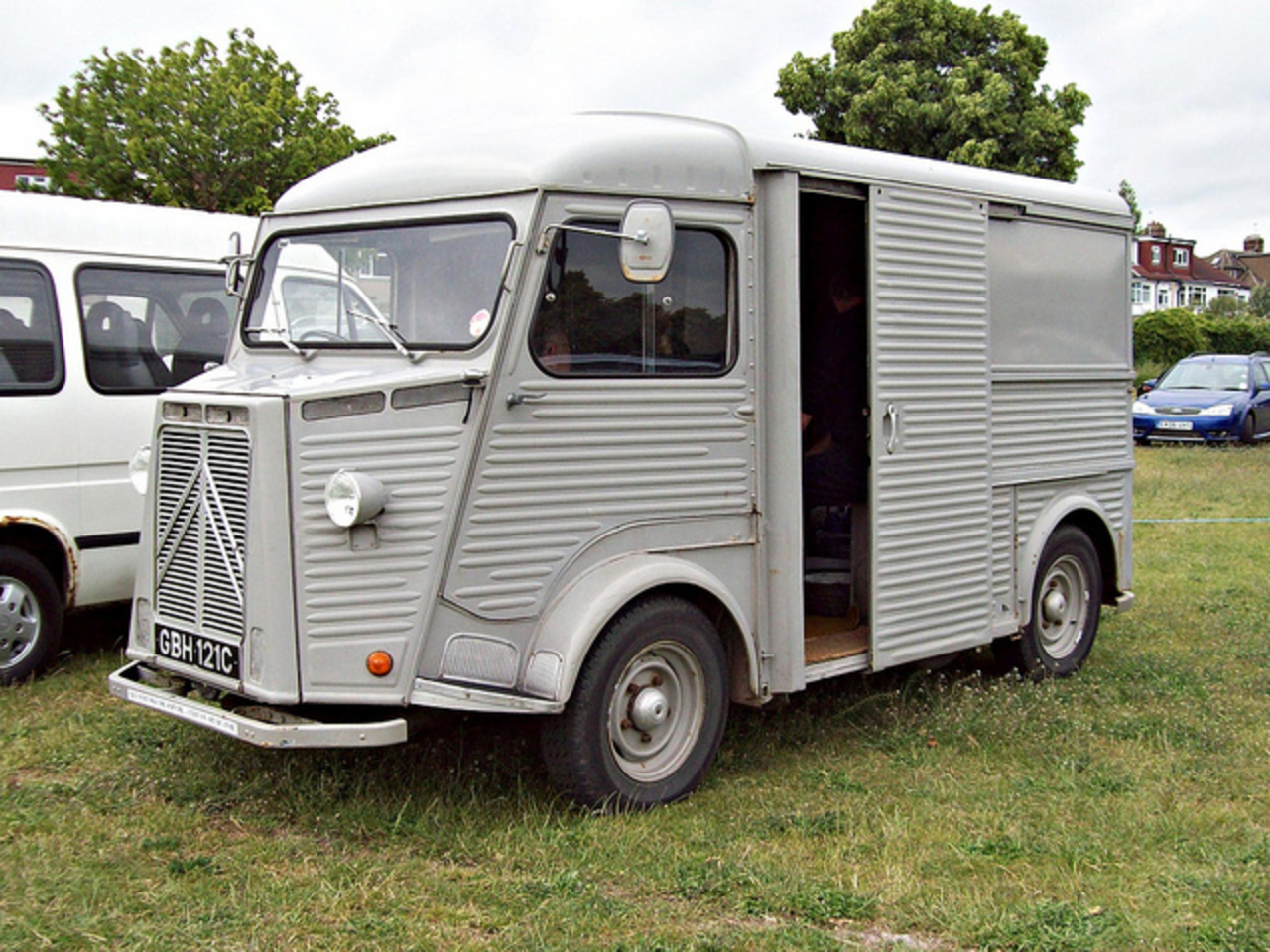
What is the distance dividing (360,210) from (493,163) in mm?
749

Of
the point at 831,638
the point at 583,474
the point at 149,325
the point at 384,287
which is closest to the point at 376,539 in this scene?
the point at 583,474

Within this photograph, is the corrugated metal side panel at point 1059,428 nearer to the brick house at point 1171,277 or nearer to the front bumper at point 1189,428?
the front bumper at point 1189,428

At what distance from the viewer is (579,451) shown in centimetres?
543

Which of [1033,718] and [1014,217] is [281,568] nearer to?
[1033,718]

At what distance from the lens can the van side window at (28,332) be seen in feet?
24.5

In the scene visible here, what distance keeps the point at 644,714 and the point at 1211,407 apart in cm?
1901

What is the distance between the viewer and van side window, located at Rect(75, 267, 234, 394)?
7.86 m

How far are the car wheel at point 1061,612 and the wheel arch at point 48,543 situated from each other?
5164 millimetres

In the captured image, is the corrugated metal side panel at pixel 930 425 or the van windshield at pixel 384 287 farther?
the corrugated metal side panel at pixel 930 425

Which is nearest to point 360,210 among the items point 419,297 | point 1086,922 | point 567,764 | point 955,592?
point 419,297

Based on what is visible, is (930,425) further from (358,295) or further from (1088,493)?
(358,295)

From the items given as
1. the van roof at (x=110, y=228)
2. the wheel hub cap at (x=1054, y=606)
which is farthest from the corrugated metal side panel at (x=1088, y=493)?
the van roof at (x=110, y=228)

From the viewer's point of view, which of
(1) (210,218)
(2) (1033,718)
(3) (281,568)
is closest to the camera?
(3) (281,568)

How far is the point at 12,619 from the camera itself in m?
7.38
